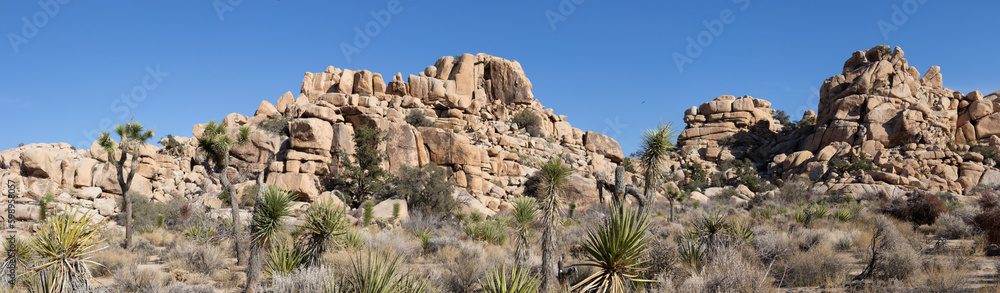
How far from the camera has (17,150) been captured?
25719 millimetres

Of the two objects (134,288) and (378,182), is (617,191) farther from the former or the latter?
(378,182)

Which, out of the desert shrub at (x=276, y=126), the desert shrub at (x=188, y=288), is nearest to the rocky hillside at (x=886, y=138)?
the desert shrub at (x=188, y=288)

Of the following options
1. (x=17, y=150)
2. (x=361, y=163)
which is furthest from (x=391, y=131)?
(x=17, y=150)

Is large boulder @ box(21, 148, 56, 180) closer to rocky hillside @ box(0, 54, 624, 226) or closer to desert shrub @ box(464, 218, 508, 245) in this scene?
rocky hillside @ box(0, 54, 624, 226)

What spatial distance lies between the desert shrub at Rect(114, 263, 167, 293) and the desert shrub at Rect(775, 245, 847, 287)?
39.2 ft

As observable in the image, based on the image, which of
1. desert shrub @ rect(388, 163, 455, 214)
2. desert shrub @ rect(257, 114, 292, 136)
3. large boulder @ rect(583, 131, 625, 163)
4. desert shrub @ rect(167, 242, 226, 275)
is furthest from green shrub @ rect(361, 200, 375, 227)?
large boulder @ rect(583, 131, 625, 163)

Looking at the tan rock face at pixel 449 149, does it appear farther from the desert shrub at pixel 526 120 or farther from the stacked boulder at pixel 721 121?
the stacked boulder at pixel 721 121

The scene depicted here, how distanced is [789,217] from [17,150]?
39329 mm

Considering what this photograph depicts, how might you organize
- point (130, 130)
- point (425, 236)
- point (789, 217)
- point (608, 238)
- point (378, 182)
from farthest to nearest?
point (378, 182), point (789, 217), point (130, 130), point (425, 236), point (608, 238)

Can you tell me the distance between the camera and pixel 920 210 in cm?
1695

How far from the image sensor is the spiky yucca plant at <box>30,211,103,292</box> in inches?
273

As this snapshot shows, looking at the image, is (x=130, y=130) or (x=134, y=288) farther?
(x=130, y=130)

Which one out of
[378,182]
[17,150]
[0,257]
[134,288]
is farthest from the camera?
[378,182]

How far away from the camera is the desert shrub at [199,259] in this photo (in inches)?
458
